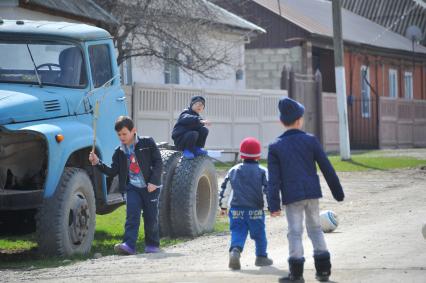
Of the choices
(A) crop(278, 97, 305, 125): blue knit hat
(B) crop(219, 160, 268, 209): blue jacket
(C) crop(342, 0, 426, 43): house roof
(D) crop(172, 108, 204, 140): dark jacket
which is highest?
(C) crop(342, 0, 426, 43): house roof

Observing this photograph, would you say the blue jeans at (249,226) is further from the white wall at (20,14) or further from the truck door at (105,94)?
the white wall at (20,14)

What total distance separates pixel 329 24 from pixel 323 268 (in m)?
34.7

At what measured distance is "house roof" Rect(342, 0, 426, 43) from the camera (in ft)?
171

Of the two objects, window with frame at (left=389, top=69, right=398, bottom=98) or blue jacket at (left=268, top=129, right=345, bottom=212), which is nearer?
blue jacket at (left=268, top=129, right=345, bottom=212)

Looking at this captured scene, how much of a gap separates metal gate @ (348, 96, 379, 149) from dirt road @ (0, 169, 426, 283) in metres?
24.6

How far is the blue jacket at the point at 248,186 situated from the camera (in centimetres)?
951

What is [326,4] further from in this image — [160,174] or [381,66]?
[160,174]

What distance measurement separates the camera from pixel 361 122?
3975cm

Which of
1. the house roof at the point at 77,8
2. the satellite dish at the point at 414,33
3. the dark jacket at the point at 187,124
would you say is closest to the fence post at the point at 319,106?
the house roof at the point at 77,8

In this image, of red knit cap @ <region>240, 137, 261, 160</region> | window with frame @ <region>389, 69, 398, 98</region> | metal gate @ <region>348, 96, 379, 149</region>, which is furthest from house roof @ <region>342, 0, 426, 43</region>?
red knit cap @ <region>240, 137, 261, 160</region>

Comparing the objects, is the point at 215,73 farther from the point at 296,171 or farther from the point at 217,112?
the point at 296,171

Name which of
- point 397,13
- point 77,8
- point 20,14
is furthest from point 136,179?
point 397,13

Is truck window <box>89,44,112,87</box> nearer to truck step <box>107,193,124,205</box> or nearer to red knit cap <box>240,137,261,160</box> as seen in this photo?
truck step <box>107,193,124,205</box>

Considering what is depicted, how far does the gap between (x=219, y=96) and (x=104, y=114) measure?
50.3 ft
